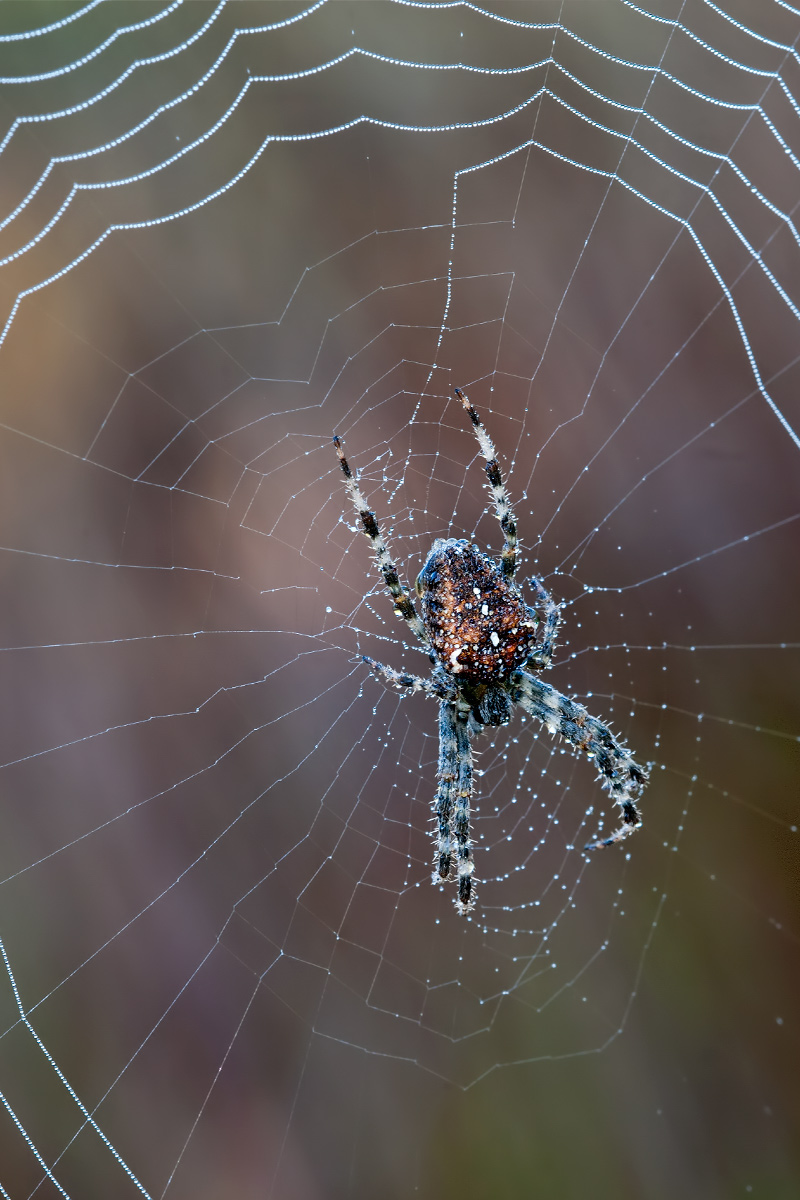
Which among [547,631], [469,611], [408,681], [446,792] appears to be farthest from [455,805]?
[469,611]

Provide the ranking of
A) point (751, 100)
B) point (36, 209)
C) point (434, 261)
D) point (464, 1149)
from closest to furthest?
point (36, 209)
point (751, 100)
point (434, 261)
point (464, 1149)

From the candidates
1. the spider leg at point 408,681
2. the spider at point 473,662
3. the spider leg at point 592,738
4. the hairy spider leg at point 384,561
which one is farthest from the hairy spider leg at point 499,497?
the spider leg at point 592,738

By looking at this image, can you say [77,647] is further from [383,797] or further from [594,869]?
[594,869]

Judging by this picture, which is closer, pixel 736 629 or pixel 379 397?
pixel 379 397

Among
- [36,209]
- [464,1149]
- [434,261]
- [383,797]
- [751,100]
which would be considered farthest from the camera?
[464,1149]

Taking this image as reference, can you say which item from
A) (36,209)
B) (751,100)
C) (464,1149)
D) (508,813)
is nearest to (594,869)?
(508,813)

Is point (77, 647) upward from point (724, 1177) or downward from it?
upward
